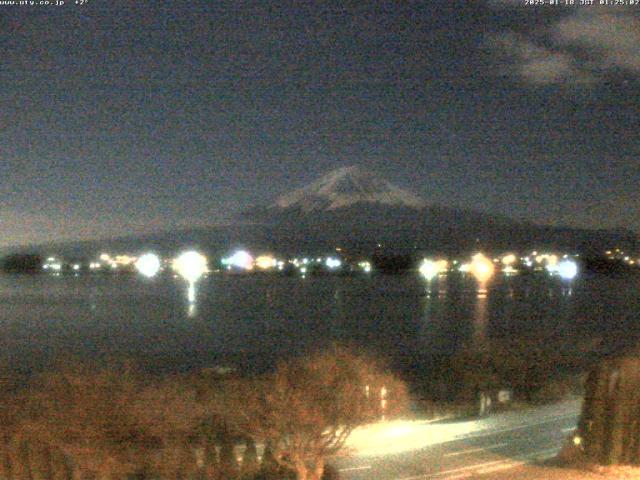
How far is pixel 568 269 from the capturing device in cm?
8875

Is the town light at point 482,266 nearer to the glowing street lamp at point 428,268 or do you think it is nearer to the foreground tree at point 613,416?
the glowing street lamp at point 428,268

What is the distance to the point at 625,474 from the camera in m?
8.01

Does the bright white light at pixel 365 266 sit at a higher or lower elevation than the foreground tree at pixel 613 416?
higher

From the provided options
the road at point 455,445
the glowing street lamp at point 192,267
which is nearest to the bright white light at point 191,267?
the glowing street lamp at point 192,267

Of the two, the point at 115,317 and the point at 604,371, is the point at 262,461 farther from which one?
the point at 115,317

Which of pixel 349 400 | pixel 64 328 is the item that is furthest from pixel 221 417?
pixel 64 328

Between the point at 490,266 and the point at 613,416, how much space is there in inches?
3606

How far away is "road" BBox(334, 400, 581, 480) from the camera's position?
9742 mm

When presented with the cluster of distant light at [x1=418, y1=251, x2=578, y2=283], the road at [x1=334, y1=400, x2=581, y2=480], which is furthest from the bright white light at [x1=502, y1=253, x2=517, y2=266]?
the road at [x1=334, y1=400, x2=581, y2=480]

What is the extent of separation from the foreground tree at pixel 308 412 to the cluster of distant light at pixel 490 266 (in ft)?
269

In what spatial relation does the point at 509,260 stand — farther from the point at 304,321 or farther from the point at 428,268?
the point at 304,321

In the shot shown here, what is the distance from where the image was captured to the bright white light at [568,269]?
87.5 metres

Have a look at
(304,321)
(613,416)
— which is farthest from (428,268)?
(613,416)

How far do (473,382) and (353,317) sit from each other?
3190 cm
